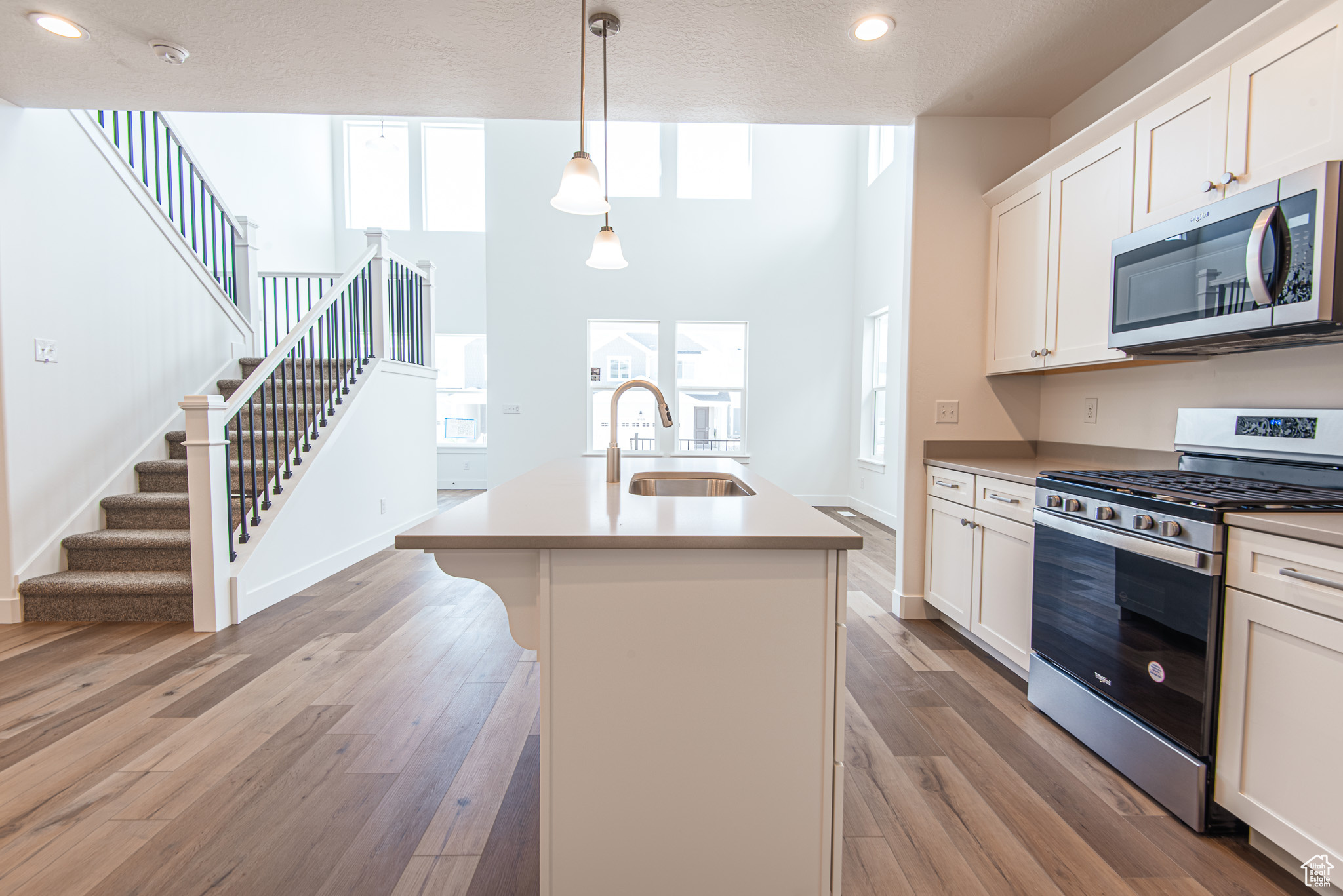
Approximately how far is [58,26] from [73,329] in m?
1.57

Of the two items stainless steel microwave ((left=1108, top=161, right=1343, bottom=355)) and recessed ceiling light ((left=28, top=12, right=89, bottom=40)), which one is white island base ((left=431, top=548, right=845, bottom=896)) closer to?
stainless steel microwave ((left=1108, top=161, right=1343, bottom=355))

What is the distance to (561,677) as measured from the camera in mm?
1235

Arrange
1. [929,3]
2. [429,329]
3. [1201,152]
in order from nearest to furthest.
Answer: [1201,152] → [929,3] → [429,329]

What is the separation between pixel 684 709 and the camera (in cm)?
125

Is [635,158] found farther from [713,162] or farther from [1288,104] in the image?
[1288,104]

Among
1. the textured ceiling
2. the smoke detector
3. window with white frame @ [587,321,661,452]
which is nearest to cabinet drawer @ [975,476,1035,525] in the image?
the textured ceiling

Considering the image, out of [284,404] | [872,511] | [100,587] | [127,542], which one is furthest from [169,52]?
[872,511]

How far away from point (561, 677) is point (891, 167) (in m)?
5.65

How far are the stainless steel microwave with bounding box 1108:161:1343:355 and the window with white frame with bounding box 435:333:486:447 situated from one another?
699cm

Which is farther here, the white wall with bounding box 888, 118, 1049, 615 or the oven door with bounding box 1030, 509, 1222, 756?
the white wall with bounding box 888, 118, 1049, 615

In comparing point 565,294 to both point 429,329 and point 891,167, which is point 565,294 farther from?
point 891,167

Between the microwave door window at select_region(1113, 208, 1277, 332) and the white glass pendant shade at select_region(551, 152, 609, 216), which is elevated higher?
the white glass pendant shade at select_region(551, 152, 609, 216)

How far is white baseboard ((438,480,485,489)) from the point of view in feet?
25.8

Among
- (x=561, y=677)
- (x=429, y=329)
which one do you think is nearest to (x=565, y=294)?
(x=429, y=329)
